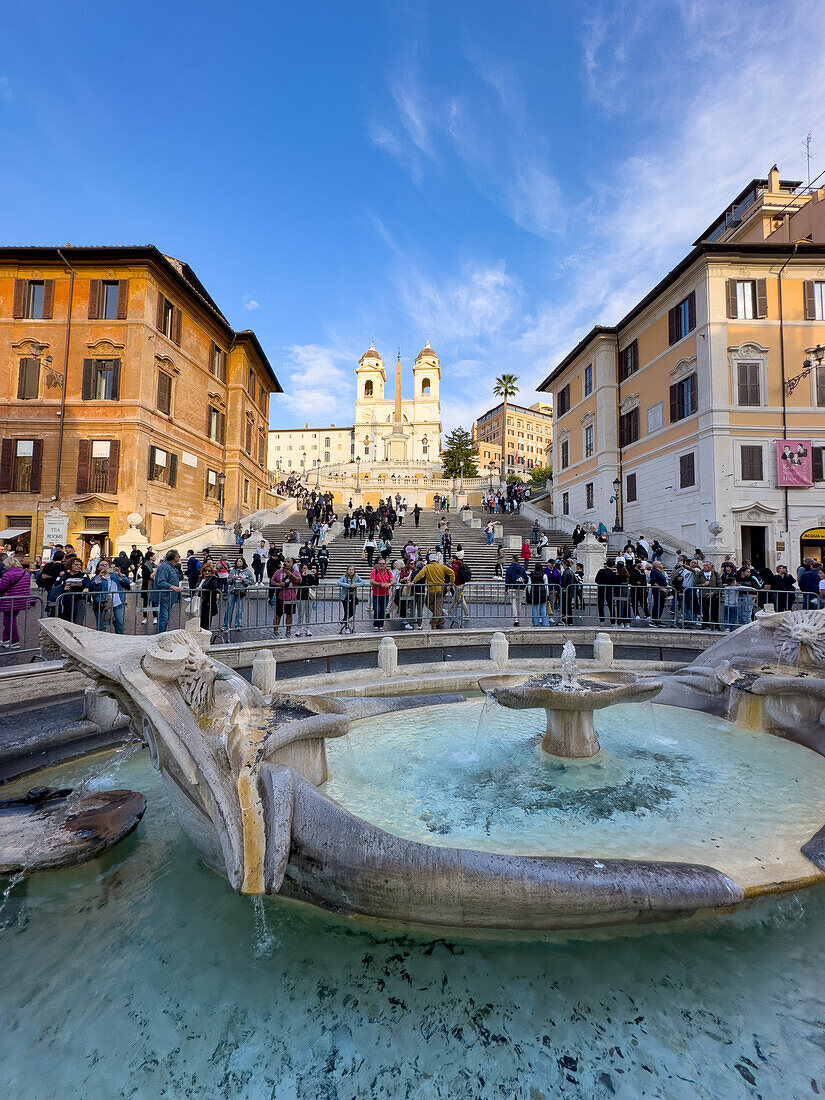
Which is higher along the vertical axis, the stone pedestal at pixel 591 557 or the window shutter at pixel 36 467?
the window shutter at pixel 36 467

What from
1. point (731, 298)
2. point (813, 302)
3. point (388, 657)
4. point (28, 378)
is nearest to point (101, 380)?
point (28, 378)

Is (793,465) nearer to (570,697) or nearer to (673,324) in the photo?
(673,324)

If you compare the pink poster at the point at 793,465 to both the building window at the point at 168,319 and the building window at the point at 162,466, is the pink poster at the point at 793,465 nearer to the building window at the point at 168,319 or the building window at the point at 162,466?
the building window at the point at 162,466

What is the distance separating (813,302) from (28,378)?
37.2 metres

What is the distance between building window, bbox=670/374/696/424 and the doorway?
6.12 metres

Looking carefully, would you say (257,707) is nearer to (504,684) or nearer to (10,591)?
(504,684)

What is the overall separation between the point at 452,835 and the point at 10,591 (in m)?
8.15

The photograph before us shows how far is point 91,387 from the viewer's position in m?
24.7

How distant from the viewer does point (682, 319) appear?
25.1 metres

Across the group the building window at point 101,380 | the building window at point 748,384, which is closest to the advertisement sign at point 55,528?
the building window at point 101,380

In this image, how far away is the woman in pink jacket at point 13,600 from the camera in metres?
7.01

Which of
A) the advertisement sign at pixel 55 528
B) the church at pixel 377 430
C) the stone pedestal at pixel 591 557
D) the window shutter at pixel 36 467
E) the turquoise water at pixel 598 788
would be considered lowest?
the turquoise water at pixel 598 788

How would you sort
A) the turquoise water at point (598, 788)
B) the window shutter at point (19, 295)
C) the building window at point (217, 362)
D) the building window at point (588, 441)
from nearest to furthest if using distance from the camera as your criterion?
the turquoise water at point (598, 788) → the window shutter at point (19, 295) → the building window at point (217, 362) → the building window at point (588, 441)

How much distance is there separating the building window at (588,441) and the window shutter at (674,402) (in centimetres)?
703
